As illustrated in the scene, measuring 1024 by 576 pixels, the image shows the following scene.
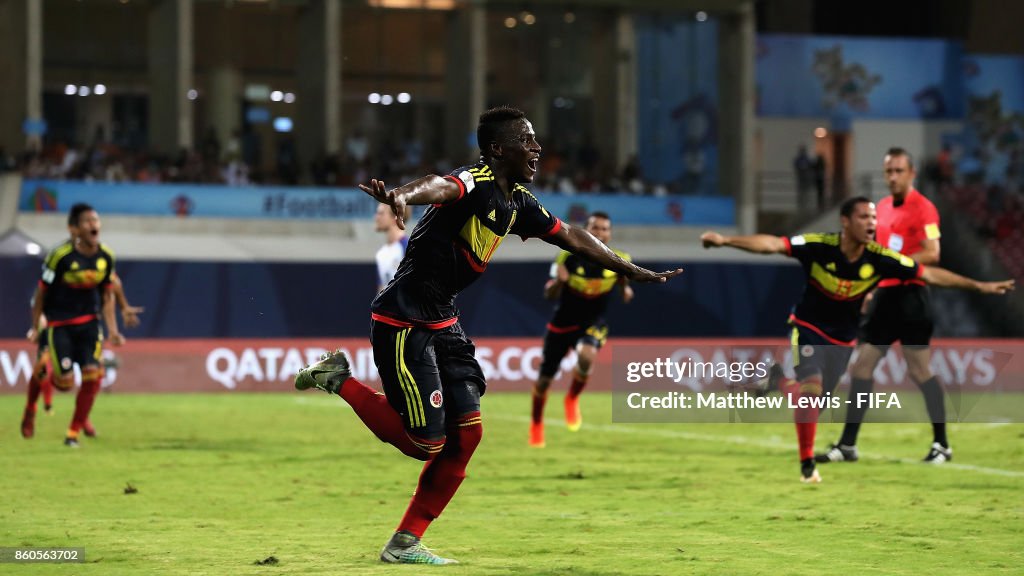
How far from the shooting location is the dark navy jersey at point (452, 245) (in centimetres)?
821

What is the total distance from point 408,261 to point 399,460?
6.64 m

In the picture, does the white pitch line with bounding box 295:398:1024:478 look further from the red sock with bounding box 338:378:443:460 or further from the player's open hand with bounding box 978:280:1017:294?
the red sock with bounding box 338:378:443:460

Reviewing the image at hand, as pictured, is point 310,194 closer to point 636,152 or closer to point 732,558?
point 636,152

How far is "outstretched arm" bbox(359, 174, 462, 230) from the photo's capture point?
6977 mm

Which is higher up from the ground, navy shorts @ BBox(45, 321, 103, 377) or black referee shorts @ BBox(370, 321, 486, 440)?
black referee shorts @ BBox(370, 321, 486, 440)

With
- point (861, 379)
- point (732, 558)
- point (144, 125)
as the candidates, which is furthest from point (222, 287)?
point (732, 558)

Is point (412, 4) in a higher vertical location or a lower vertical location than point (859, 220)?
higher

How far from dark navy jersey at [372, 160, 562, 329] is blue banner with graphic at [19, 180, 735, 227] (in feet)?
88.4

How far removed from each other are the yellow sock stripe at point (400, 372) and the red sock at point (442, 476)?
295 mm

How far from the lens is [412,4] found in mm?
43469

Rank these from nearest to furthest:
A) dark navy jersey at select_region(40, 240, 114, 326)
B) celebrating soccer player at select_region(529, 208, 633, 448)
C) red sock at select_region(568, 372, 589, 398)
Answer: dark navy jersey at select_region(40, 240, 114, 326) → celebrating soccer player at select_region(529, 208, 633, 448) → red sock at select_region(568, 372, 589, 398)

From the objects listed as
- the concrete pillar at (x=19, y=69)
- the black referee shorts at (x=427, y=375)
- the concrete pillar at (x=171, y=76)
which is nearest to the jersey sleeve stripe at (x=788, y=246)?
the black referee shorts at (x=427, y=375)

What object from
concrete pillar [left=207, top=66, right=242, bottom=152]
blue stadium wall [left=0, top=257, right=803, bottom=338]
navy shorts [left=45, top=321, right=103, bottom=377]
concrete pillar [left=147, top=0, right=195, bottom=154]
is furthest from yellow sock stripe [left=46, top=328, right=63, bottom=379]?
concrete pillar [left=207, top=66, right=242, bottom=152]

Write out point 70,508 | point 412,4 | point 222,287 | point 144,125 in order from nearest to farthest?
point 70,508
point 222,287
point 144,125
point 412,4
